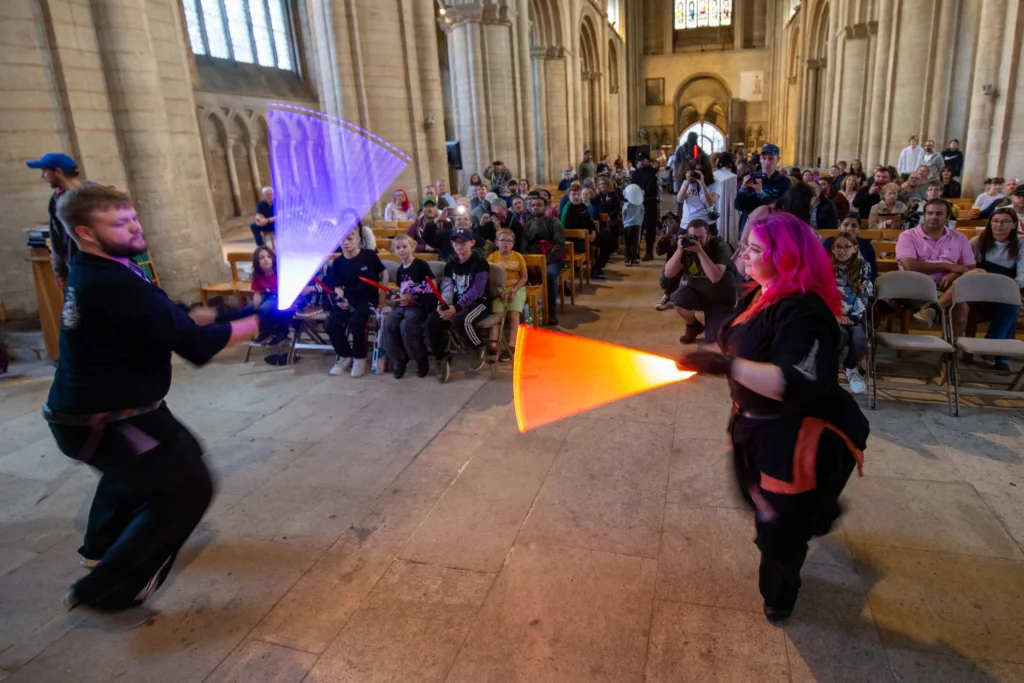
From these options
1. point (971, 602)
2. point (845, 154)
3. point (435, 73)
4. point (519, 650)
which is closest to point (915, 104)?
point (845, 154)

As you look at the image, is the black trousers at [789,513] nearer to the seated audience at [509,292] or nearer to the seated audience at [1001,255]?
the seated audience at [509,292]

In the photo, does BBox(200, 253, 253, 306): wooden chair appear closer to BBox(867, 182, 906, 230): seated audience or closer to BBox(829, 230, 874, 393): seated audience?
BBox(829, 230, 874, 393): seated audience

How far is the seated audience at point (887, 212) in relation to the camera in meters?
8.04

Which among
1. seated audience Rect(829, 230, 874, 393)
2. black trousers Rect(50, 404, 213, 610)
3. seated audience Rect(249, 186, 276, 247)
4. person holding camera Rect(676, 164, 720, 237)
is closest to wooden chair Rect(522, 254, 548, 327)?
person holding camera Rect(676, 164, 720, 237)

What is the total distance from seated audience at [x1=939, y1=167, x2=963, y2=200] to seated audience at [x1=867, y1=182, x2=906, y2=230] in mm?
2722

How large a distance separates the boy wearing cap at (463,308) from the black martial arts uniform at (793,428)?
3668mm

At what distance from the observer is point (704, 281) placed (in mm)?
6180

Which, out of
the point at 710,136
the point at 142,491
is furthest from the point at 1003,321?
the point at 710,136

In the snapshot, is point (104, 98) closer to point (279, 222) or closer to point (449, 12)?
point (279, 222)

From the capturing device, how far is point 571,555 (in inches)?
128

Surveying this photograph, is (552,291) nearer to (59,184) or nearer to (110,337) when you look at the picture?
(59,184)

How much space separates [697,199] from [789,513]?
6.22m

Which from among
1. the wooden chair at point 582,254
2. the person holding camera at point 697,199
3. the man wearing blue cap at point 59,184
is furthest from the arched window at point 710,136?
the man wearing blue cap at point 59,184

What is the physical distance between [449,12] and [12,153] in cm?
1237
